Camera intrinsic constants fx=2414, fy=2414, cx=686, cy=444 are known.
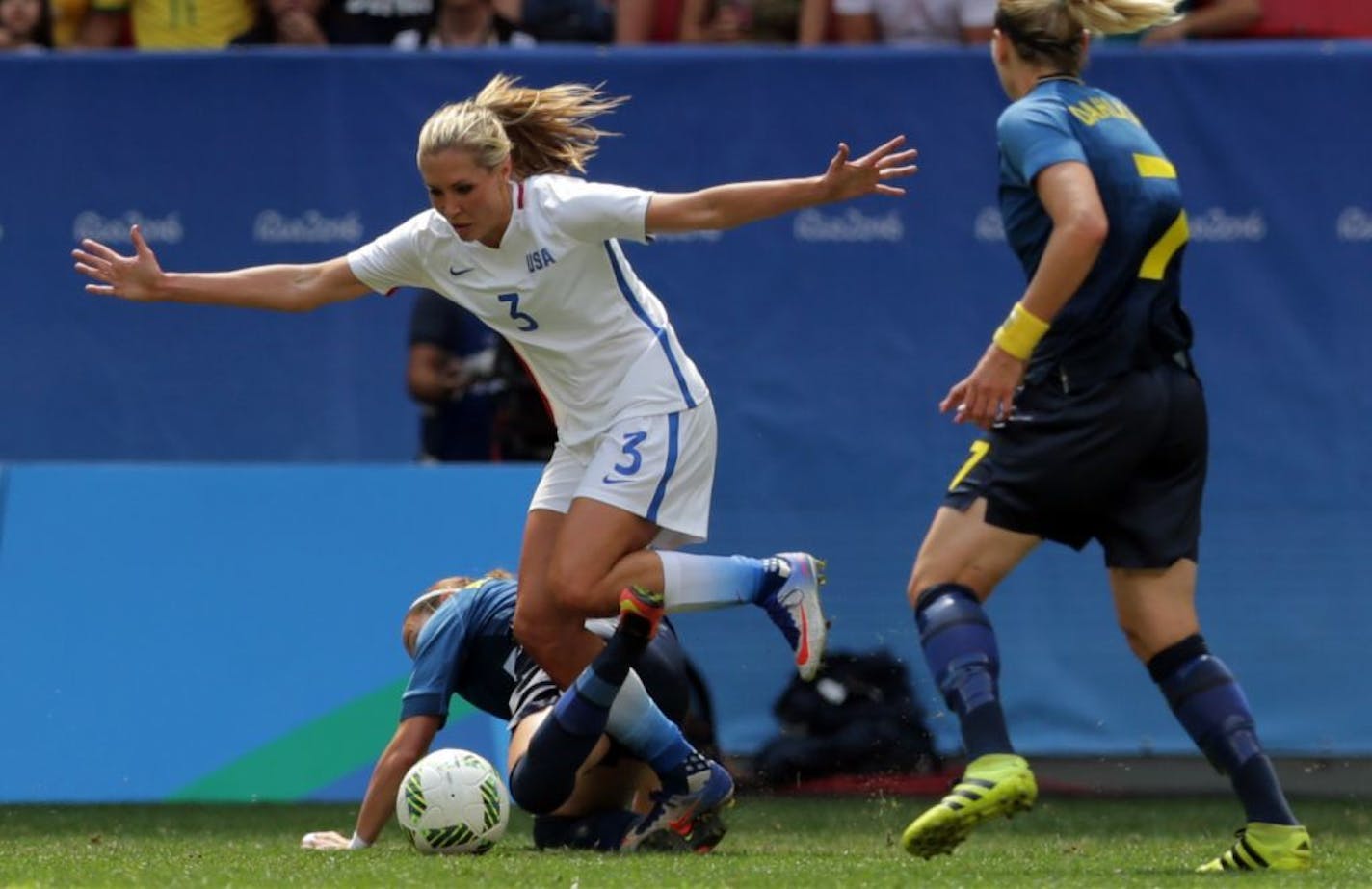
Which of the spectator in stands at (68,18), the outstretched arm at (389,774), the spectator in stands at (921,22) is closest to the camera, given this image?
the outstretched arm at (389,774)

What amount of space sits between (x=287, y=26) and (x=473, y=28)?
0.82 metres

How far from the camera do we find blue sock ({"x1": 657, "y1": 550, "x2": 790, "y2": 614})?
249 inches

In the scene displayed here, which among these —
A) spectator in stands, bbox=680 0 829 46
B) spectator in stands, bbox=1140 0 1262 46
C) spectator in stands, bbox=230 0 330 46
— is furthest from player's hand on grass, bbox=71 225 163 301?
spectator in stands, bbox=1140 0 1262 46

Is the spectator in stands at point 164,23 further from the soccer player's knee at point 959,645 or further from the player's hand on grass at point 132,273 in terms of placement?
the soccer player's knee at point 959,645

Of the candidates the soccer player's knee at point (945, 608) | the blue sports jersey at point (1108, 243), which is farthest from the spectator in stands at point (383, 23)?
the soccer player's knee at point (945, 608)

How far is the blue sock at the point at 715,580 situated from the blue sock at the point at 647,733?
249 millimetres

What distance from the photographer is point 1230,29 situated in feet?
31.6

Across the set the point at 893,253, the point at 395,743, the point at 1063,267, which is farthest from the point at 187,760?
the point at 1063,267

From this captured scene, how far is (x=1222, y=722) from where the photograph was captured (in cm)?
555

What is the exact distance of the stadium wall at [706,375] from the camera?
318 inches

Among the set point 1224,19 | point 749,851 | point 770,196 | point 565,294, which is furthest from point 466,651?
point 1224,19

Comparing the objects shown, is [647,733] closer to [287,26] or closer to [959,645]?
[959,645]

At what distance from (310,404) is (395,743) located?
3.14 meters

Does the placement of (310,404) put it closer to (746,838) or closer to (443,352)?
(443,352)
